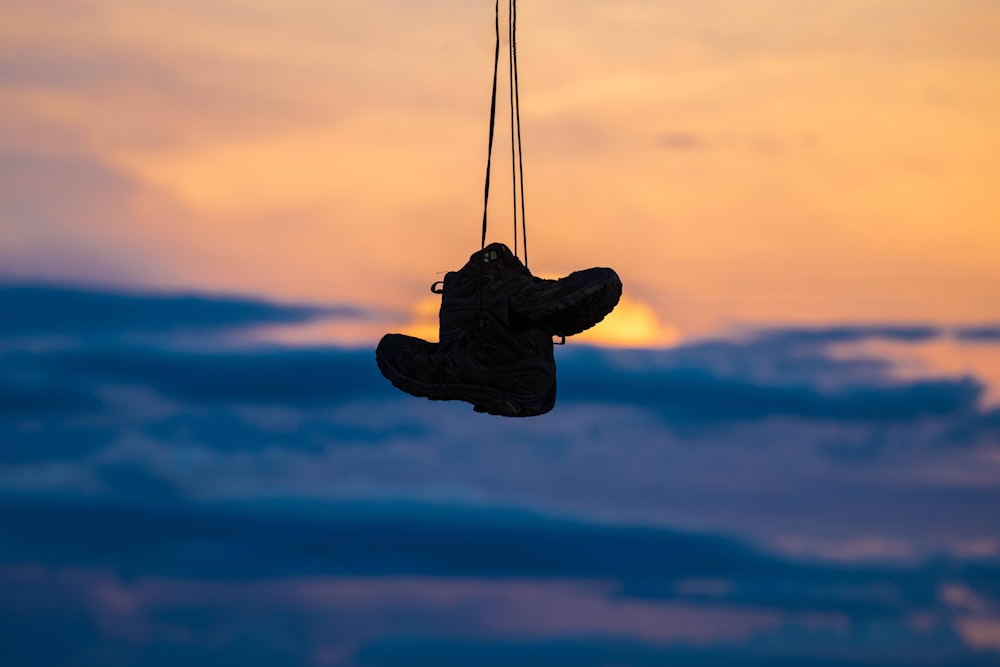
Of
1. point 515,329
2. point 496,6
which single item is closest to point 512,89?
point 496,6

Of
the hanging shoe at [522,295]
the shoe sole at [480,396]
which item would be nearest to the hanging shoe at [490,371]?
the shoe sole at [480,396]

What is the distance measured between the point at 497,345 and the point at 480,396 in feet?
1.86

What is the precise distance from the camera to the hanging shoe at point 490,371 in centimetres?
2511

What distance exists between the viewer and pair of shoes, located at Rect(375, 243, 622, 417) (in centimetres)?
2489

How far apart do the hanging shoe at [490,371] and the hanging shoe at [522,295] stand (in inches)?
10.0

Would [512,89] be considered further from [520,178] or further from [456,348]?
[456,348]

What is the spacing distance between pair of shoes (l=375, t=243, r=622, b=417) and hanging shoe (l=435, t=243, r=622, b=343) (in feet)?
0.03

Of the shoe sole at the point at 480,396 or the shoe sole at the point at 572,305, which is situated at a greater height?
A: the shoe sole at the point at 572,305

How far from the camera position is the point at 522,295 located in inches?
984

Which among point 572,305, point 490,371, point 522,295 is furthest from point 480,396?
point 572,305

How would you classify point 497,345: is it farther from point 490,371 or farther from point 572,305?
point 572,305

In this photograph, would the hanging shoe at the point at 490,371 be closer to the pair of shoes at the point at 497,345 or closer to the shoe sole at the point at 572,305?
the pair of shoes at the point at 497,345

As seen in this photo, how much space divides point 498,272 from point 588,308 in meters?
1.35

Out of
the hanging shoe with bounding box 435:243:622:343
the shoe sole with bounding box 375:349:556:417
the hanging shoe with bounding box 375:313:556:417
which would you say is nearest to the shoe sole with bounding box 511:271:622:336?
the hanging shoe with bounding box 435:243:622:343
